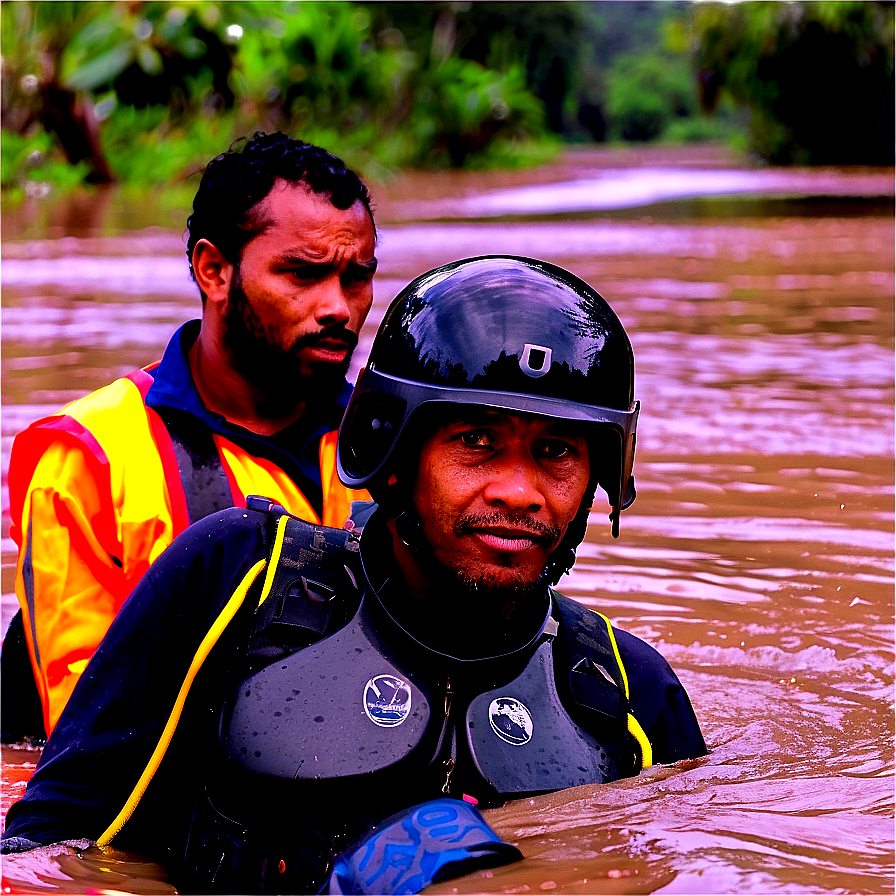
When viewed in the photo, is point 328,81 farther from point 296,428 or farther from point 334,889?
point 334,889

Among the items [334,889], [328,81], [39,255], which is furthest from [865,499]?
[328,81]

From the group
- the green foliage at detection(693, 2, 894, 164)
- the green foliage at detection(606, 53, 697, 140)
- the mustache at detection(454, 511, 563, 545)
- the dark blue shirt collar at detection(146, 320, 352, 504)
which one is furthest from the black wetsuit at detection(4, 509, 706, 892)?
the green foliage at detection(606, 53, 697, 140)

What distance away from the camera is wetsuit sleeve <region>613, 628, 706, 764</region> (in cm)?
309

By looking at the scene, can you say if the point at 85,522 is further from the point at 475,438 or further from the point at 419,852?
the point at 419,852

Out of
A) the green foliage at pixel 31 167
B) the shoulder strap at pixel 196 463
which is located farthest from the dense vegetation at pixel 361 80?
the shoulder strap at pixel 196 463

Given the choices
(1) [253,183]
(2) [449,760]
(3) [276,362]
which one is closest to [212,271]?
(1) [253,183]

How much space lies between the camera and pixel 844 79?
135 feet

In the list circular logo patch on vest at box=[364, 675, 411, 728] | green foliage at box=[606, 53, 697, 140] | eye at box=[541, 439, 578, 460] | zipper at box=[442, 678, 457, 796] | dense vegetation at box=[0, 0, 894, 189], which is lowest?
zipper at box=[442, 678, 457, 796]

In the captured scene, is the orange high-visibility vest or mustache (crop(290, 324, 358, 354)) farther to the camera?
mustache (crop(290, 324, 358, 354))

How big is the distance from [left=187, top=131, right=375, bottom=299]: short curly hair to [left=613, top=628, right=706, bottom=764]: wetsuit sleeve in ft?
6.05

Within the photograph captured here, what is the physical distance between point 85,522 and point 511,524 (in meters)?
1.66

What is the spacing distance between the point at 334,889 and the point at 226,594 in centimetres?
57

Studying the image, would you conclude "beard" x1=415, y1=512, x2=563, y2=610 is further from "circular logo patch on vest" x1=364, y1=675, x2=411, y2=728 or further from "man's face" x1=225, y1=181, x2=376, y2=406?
"man's face" x1=225, y1=181, x2=376, y2=406

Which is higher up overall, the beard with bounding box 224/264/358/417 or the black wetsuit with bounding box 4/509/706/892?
the beard with bounding box 224/264/358/417
